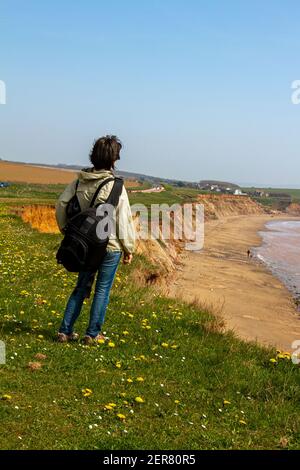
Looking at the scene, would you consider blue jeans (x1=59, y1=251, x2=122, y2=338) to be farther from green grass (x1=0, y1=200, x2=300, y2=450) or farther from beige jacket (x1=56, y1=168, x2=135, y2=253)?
green grass (x1=0, y1=200, x2=300, y2=450)

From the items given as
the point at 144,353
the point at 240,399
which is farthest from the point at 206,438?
the point at 144,353

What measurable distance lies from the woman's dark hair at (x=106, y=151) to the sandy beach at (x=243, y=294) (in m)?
6.06

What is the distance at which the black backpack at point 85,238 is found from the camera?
7223 millimetres

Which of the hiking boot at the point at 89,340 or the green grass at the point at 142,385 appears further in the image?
the hiking boot at the point at 89,340

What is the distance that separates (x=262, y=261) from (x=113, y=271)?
3866cm

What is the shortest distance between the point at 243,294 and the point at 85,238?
21892 millimetres

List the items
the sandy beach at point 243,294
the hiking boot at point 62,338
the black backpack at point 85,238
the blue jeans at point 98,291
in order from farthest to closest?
the sandy beach at point 243,294 < the hiking boot at point 62,338 < the blue jeans at point 98,291 < the black backpack at point 85,238

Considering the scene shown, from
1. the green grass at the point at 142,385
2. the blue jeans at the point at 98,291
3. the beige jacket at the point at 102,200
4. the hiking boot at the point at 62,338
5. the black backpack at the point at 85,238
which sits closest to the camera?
the green grass at the point at 142,385

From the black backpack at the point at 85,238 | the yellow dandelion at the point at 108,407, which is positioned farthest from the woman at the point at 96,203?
the yellow dandelion at the point at 108,407

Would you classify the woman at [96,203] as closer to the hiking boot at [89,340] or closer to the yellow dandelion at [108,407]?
the hiking boot at [89,340]

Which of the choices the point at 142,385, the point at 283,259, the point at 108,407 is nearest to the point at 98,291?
the point at 142,385

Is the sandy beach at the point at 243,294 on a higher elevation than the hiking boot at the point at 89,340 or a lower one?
lower

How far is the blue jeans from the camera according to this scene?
7.68 metres

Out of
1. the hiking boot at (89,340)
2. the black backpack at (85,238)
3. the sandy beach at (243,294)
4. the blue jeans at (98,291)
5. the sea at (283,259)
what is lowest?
the sea at (283,259)
